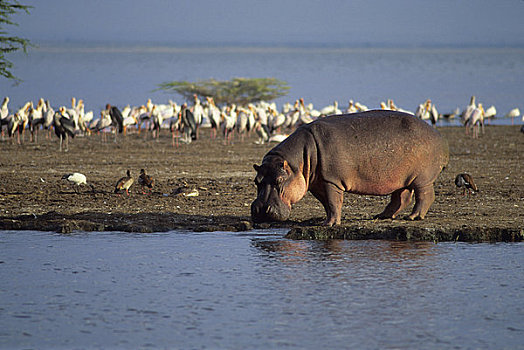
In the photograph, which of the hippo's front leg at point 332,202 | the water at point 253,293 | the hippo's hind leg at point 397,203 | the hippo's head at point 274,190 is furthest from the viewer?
the hippo's hind leg at point 397,203

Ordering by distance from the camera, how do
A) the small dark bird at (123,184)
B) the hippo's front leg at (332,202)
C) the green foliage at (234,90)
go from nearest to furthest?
the hippo's front leg at (332,202) → the small dark bird at (123,184) → the green foliage at (234,90)

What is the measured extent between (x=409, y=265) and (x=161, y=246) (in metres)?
2.25

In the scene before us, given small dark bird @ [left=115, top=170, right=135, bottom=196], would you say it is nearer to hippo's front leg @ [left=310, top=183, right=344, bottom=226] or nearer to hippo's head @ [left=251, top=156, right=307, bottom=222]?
hippo's head @ [left=251, top=156, right=307, bottom=222]

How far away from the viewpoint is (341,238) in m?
8.48

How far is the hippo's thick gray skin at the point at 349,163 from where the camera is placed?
8.58 metres

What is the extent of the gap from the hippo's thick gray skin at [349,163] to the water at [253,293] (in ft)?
1.53

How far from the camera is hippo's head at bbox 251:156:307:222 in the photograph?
27.9ft

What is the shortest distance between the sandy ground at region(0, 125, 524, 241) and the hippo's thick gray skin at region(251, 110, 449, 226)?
0.34 m

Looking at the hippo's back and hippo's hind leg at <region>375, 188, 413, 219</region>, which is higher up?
the hippo's back

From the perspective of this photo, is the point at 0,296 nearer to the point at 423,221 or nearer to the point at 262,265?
the point at 262,265

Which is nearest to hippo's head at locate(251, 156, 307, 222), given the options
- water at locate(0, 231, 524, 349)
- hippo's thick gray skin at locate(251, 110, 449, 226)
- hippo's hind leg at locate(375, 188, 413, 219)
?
hippo's thick gray skin at locate(251, 110, 449, 226)

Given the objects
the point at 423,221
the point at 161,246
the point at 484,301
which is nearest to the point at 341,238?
the point at 423,221

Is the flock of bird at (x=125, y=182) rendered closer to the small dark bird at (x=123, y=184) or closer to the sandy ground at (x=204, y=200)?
the small dark bird at (x=123, y=184)

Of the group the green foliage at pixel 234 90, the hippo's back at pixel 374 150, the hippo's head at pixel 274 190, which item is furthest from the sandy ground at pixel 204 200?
the green foliage at pixel 234 90
